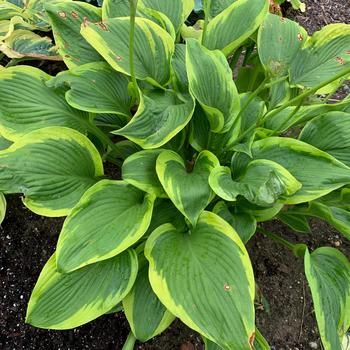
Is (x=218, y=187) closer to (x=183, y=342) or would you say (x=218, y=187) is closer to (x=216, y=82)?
(x=216, y=82)

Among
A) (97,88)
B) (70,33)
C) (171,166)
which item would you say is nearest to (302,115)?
(171,166)

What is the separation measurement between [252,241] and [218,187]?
0.57 meters

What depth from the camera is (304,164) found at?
1163mm

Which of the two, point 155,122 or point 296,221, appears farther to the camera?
point 296,221

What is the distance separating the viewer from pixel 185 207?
3.39 feet

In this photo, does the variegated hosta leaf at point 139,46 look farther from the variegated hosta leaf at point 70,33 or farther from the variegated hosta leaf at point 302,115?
the variegated hosta leaf at point 302,115

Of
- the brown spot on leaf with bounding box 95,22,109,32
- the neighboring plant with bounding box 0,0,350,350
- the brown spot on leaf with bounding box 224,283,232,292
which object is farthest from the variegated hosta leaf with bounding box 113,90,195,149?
the brown spot on leaf with bounding box 224,283,232,292

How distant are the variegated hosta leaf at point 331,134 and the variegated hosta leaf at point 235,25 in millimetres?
315

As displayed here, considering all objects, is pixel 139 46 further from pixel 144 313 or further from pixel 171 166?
pixel 144 313

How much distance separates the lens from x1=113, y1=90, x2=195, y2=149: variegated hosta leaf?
107 centimetres

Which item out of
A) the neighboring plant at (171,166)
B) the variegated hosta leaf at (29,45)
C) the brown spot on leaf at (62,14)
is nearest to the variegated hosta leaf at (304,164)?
the neighboring plant at (171,166)

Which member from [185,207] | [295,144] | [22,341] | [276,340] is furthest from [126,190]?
[276,340]

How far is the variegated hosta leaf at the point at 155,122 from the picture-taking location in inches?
42.1

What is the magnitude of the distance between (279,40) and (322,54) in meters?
0.14
